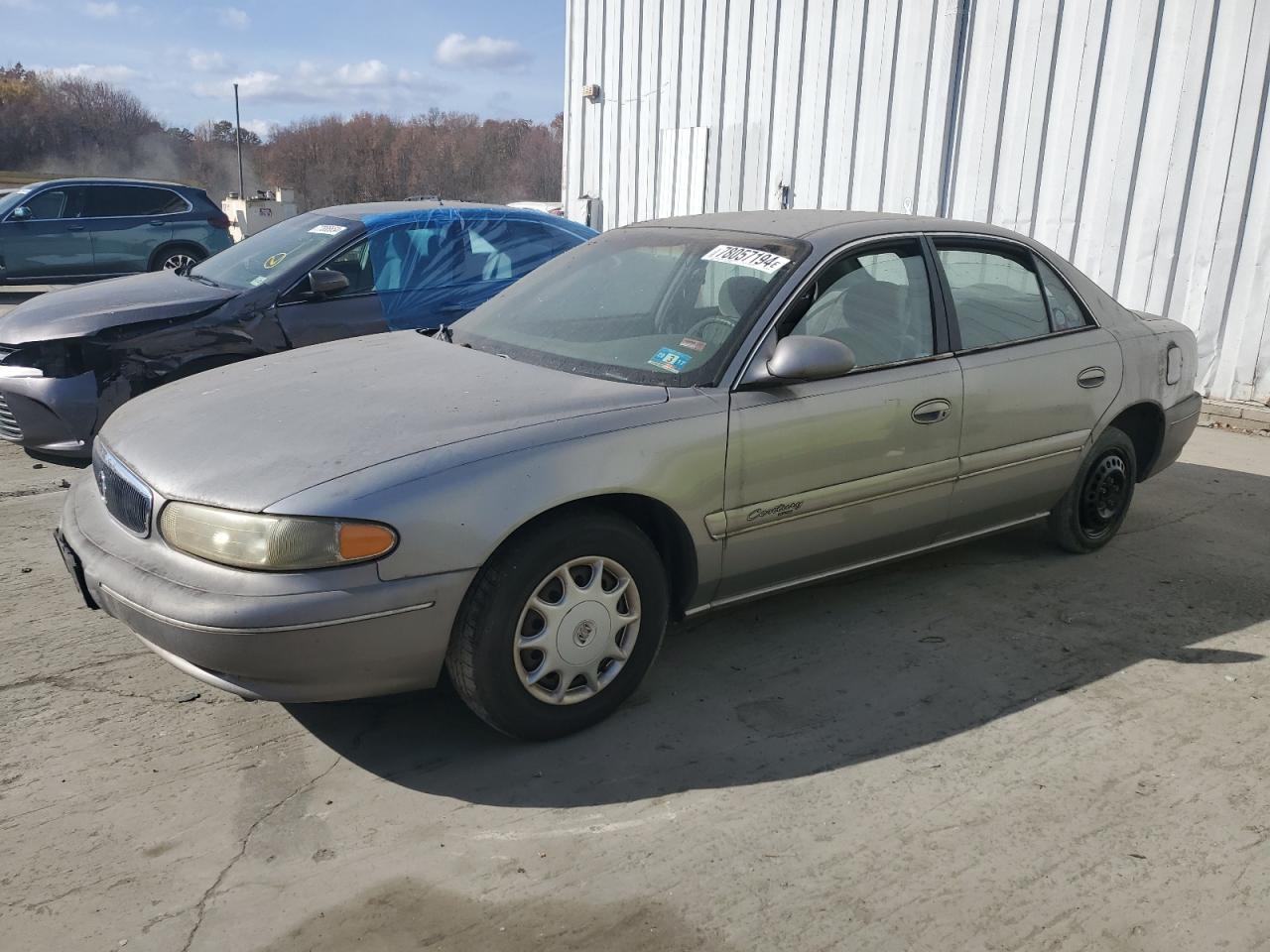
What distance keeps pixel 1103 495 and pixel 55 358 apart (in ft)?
16.9

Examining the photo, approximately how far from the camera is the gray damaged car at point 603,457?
2738 millimetres

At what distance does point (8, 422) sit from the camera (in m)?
5.40

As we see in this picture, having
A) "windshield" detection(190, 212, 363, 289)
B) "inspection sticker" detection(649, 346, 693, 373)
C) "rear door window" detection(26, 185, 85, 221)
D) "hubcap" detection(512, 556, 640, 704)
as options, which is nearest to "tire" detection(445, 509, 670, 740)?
"hubcap" detection(512, 556, 640, 704)

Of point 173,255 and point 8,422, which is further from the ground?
point 173,255

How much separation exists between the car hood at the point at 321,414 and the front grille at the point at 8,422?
223 cm

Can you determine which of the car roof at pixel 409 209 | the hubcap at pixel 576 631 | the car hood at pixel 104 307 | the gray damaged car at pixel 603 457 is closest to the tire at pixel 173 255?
the car roof at pixel 409 209

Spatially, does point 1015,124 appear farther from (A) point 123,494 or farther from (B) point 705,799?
(A) point 123,494

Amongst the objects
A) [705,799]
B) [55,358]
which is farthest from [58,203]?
[705,799]

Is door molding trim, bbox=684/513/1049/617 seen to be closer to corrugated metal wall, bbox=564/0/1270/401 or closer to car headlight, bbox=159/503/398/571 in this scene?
car headlight, bbox=159/503/398/571

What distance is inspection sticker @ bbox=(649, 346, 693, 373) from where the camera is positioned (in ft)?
11.4

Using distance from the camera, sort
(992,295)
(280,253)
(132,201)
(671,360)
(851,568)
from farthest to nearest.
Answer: (132,201)
(280,253)
(992,295)
(851,568)
(671,360)

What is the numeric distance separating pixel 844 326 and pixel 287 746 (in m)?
2.35

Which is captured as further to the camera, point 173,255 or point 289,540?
point 173,255

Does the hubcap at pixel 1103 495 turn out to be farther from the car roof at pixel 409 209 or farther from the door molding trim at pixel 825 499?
the car roof at pixel 409 209
